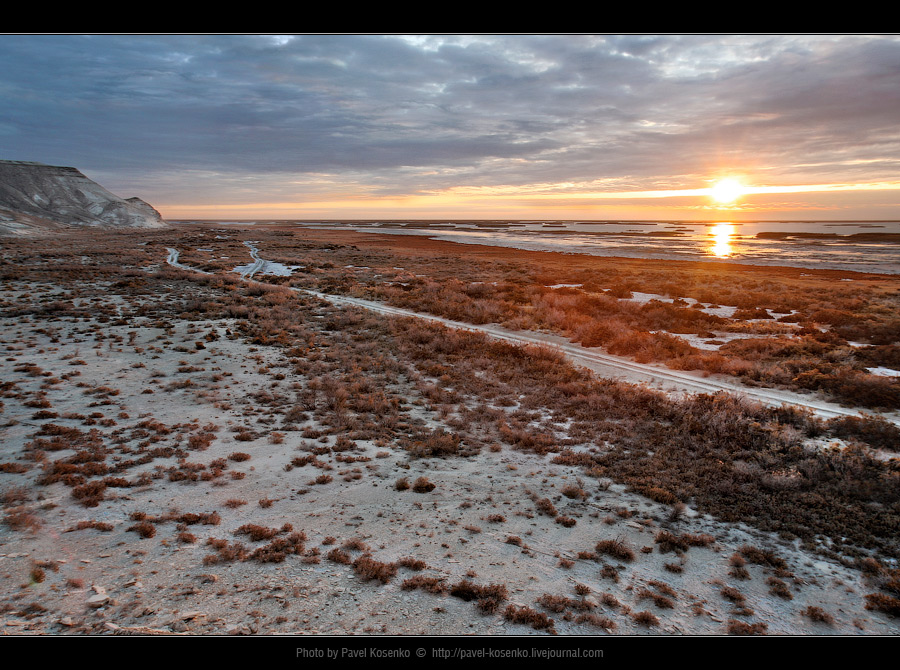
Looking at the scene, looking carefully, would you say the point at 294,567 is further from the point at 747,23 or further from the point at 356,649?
the point at 747,23

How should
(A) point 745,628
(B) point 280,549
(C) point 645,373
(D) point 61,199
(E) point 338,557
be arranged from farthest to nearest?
(D) point 61,199 → (C) point 645,373 → (B) point 280,549 → (E) point 338,557 → (A) point 745,628

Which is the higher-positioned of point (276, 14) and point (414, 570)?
point (276, 14)

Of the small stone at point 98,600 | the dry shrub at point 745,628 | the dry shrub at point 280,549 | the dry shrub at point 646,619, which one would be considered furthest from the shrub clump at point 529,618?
the small stone at point 98,600

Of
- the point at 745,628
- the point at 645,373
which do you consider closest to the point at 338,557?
the point at 745,628

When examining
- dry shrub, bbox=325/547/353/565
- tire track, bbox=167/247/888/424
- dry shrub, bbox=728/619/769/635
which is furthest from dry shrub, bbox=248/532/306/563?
tire track, bbox=167/247/888/424

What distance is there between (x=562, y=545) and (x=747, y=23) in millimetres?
7786

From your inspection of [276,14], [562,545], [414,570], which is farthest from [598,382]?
[276,14]

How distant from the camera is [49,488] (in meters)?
8.95

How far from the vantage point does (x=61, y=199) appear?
146m

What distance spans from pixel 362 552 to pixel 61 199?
199152 mm

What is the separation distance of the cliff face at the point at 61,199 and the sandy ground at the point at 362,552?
154675 millimetres

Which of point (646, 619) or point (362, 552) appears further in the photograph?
point (362, 552)

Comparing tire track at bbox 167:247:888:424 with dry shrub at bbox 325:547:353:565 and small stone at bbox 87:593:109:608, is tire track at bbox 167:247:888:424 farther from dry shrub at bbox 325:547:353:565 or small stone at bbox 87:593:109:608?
small stone at bbox 87:593:109:608

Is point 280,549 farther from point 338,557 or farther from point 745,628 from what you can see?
point 745,628
